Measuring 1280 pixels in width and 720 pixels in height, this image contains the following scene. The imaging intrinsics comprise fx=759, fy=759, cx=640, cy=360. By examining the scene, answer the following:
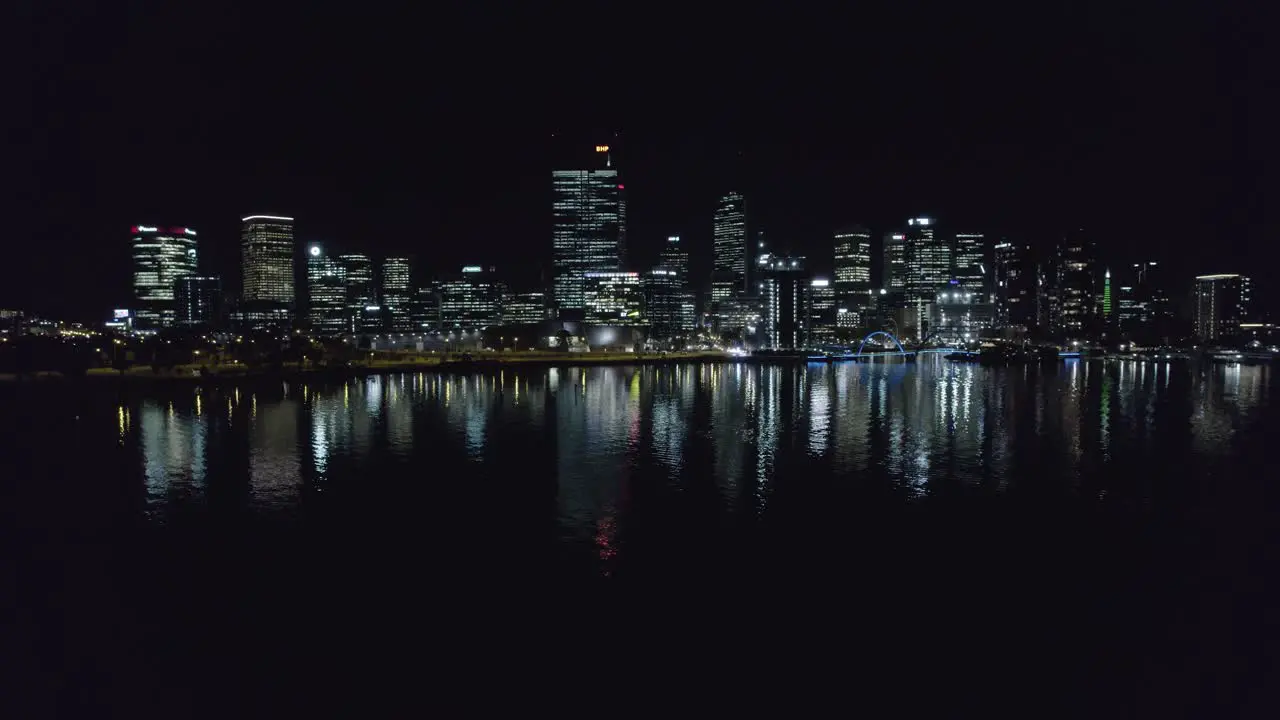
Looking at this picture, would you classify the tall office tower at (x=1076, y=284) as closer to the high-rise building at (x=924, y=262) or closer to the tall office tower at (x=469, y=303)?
the high-rise building at (x=924, y=262)

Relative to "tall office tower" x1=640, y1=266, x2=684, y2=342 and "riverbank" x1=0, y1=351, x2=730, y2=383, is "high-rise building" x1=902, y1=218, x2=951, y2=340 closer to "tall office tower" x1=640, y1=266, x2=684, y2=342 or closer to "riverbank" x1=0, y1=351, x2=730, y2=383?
"tall office tower" x1=640, y1=266, x2=684, y2=342

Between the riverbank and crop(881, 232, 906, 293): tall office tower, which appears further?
crop(881, 232, 906, 293): tall office tower

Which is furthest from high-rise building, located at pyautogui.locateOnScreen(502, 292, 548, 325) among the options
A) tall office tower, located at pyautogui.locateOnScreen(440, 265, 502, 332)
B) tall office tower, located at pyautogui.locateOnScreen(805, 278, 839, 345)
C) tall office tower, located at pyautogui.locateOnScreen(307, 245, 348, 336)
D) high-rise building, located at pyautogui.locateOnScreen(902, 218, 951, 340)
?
high-rise building, located at pyautogui.locateOnScreen(902, 218, 951, 340)

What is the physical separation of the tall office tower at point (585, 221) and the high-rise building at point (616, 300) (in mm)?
2231

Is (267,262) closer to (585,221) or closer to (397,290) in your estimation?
(397,290)

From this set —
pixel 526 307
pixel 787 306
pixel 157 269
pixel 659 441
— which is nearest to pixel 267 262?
pixel 157 269

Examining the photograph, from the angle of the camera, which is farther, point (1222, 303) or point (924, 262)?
point (924, 262)

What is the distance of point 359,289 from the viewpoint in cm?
12381

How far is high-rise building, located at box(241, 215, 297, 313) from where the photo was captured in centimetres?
11631

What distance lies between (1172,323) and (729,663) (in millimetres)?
106334

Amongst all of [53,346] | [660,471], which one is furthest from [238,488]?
[53,346]

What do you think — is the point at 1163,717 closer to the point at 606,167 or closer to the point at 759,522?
the point at 759,522

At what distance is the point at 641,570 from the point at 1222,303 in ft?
379

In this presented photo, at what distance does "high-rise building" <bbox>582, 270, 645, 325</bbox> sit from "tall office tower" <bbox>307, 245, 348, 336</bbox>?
41049 millimetres
